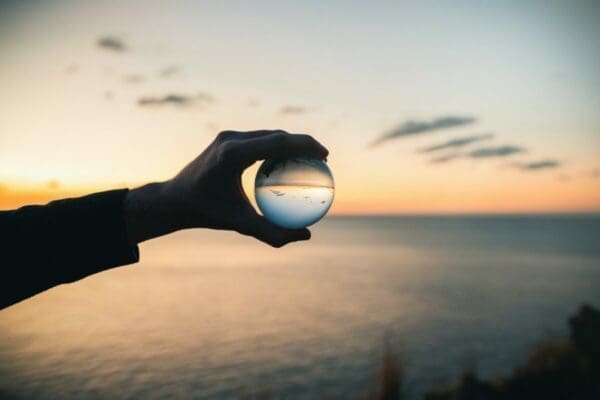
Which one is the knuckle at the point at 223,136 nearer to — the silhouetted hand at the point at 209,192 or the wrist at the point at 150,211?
the silhouetted hand at the point at 209,192

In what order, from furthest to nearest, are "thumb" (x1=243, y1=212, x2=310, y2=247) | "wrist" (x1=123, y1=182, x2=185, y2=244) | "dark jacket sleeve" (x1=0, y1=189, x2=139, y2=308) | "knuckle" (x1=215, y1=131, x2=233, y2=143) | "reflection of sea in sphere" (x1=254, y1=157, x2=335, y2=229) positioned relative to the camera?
"reflection of sea in sphere" (x1=254, y1=157, x2=335, y2=229)
"thumb" (x1=243, y1=212, x2=310, y2=247)
"knuckle" (x1=215, y1=131, x2=233, y2=143)
"wrist" (x1=123, y1=182, x2=185, y2=244)
"dark jacket sleeve" (x1=0, y1=189, x2=139, y2=308)

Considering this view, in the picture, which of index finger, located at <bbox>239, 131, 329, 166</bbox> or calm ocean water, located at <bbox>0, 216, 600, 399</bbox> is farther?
calm ocean water, located at <bbox>0, 216, 600, 399</bbox>

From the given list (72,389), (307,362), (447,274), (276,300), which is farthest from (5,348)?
(447,274)

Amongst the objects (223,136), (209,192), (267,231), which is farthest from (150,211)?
(267,231)

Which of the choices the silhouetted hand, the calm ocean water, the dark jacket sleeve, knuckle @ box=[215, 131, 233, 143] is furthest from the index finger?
the calm ocean water

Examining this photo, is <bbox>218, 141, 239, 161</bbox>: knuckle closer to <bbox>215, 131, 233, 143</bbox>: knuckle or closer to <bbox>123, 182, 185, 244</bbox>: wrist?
<bbox>215, 131, 233, 143</bbox>: knuckle

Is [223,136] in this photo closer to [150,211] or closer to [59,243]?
[150,211]

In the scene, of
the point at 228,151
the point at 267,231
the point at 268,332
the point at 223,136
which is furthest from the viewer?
the point at 268,332
